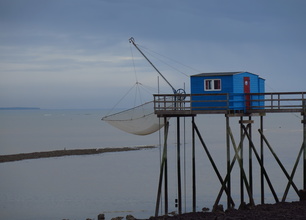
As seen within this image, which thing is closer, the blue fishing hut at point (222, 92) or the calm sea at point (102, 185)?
the blue fishing hut at point (222, 92)

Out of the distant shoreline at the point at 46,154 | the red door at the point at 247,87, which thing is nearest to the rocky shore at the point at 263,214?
the red door at the point at 247,87

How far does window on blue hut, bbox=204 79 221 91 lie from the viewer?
34156 mm

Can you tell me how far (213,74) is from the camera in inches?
1357

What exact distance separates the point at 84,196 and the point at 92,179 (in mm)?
11198

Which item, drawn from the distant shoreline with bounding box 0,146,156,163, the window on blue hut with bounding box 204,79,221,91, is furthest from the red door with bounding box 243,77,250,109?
the distant shoreline with bounding box 0,146,156,163

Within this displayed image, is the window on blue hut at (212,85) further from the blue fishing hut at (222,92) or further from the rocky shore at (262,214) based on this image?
the rocky shore at (262,214)

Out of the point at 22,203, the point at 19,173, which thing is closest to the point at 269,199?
the point at 22,203

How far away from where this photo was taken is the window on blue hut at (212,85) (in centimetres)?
3416

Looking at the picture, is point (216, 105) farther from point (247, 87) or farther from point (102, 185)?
point (102, 185)

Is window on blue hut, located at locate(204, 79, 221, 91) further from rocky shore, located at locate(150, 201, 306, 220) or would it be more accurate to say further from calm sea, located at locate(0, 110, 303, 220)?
rocky shore, located at locate(150, 201, 306, 220)

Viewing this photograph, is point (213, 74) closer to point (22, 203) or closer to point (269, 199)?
point (269, 199)

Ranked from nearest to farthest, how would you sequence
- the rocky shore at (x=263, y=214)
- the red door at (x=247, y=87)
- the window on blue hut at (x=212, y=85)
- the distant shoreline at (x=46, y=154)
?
the rocky shore at (x=263, y=214)
the window on blue hut at (x=212, y=85)
the red door at (x=247, y=87)
the distant shoreline at (x=46, y=154)

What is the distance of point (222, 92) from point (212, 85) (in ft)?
2.36

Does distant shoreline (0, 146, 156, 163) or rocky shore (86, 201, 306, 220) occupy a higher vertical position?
distant shoreline (0, 146, 156, 163)
